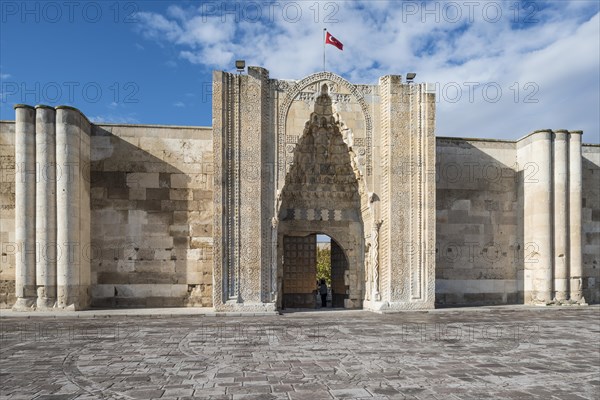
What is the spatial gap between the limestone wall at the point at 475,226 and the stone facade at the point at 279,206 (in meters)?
0.04

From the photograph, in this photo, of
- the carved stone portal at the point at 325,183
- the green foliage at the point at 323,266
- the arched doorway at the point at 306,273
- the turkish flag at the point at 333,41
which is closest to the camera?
the carved stone portal at the point at 325,183

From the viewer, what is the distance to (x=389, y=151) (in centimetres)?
1302

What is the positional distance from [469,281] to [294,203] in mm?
5820

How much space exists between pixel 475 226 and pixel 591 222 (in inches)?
154

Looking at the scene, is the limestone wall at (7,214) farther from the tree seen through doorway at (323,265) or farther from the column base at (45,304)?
the tree seen through doorway at (323,265)

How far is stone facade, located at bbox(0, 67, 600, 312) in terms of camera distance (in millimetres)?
12070

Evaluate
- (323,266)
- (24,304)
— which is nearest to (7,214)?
(24,304)

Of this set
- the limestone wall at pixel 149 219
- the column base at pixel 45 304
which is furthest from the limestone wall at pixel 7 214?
the limestone wall at pixel 149 219

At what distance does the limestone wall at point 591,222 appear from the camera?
15062 mm

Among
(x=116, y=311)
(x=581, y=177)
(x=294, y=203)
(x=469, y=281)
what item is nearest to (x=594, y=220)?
(x=581, y=177)

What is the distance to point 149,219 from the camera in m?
13.1

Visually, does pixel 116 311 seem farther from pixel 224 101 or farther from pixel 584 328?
pixel 584 328

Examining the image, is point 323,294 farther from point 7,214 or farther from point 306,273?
point 7,214

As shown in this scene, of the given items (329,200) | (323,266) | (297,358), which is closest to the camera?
(297,358)
